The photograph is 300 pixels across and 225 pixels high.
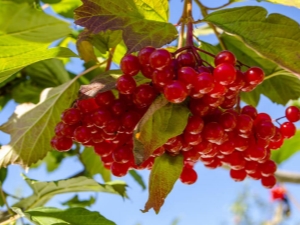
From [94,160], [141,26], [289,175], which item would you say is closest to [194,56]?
[141,26]

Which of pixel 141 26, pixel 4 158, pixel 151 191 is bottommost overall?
pixel 151 191

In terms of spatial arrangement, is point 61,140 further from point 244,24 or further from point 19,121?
point 244,24

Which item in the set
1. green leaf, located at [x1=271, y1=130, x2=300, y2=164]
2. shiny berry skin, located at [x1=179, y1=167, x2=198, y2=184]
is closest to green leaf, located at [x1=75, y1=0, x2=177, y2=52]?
shiny berry skin, located at [x1=179, y1=167, x2=198, y2=184]

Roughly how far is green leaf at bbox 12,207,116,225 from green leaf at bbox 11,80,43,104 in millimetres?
421

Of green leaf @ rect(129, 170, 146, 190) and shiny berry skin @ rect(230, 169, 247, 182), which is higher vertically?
green leaf @ rect(129, 170, 146, 190)

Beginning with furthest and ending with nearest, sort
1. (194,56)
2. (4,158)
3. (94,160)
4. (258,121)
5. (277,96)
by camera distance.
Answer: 1. (94,160)
2. (277,96)
3. (4,158)
4. (258,121)
5. (194,56)

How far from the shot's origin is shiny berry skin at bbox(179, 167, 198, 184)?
756mm

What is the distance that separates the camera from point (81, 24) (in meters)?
0.62

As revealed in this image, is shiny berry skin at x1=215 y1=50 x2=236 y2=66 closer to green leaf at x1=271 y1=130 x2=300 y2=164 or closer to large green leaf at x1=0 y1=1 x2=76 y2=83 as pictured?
large green leaf at x1=0 y1=1 x2=76 y2=83

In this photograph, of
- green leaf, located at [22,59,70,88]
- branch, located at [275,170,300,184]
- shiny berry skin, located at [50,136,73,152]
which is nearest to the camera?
shiny berry skin, located at [50,136,73,152]

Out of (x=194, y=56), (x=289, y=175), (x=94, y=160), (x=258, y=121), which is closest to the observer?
(x=194, y=56)

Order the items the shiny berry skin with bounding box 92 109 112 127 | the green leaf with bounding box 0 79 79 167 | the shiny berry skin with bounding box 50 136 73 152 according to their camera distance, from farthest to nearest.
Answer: the green leaf with bounding box 0 79 79 167, the shiny berry skin with bounding box 50 136 73 152, the shiny berry skin with bounding box 92 109 112 127

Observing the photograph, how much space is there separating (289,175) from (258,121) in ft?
2.81

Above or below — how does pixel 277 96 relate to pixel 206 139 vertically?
above
